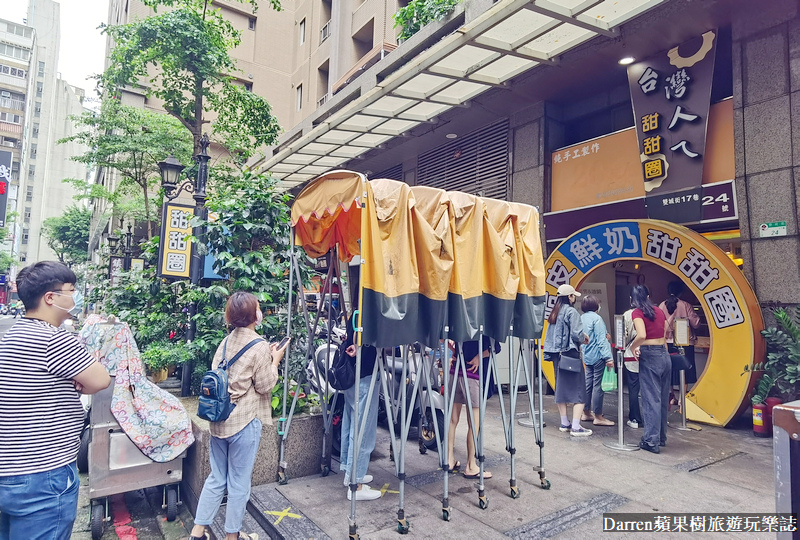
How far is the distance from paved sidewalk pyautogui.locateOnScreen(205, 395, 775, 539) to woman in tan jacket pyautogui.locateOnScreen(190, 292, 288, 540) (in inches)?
22.7

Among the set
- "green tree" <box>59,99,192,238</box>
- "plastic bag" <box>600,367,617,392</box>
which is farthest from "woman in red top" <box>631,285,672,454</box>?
"green tree" <box>59,99,192,238</box>

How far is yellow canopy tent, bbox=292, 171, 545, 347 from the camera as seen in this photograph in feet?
12.8

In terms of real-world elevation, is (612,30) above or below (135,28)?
below

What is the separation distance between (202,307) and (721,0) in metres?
8.77

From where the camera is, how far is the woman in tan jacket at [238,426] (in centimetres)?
350

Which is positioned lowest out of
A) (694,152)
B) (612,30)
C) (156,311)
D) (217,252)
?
(156,311)

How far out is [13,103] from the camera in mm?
62781

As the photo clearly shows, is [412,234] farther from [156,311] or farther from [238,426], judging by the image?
[156,311]

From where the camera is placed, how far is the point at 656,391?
6.07 meters

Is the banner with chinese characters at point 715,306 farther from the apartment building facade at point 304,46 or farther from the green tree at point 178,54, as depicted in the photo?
the apartment building facade at point 304,46

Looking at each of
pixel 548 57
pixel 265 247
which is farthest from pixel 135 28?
pixel 548 57

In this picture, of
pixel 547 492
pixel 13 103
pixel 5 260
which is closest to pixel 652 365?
pixel 547 492

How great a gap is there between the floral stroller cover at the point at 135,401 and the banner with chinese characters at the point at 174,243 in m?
2.71

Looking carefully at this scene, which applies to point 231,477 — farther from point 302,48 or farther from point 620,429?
point 302,48
